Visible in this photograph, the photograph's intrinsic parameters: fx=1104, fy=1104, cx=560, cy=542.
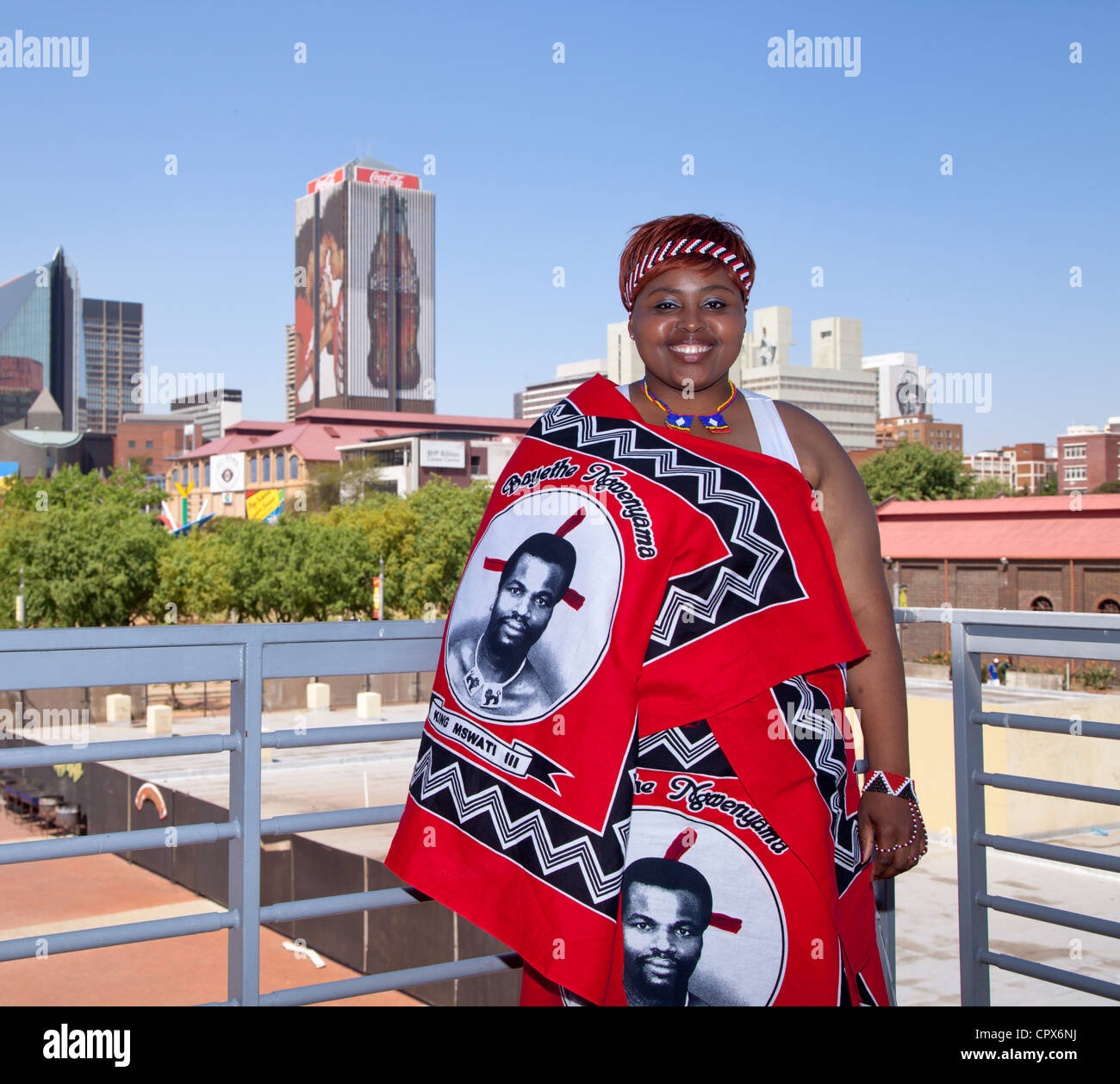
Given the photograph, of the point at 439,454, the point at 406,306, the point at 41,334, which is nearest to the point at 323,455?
the point at 439,454

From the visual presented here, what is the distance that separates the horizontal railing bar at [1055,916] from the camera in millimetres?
2312

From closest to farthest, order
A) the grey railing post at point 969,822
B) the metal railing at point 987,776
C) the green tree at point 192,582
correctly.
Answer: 1. the metal railing at point 987,776
2. the grey railing post at point 969,822
3. the green tree at point 192,582

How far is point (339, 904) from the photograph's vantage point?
222 centimetres

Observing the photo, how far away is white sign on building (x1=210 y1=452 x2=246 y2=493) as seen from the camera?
82.5 metres

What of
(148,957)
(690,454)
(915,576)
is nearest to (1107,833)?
(148,957)

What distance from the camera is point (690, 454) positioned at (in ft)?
5.95

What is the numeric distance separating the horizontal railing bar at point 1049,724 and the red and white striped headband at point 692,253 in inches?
44.6

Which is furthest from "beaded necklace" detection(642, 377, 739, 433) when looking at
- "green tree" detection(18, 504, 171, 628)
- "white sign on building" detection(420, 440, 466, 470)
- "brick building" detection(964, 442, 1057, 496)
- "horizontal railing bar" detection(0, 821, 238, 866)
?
"brick building" detection(964, 442, 1057, 496)

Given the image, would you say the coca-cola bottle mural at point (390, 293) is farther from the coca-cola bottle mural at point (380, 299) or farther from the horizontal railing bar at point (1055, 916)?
the horizontal railing bar at point (1055, 916)

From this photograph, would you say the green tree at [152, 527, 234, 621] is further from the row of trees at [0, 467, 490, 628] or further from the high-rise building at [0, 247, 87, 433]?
the high-rise building at [0, 247, 87, 433]

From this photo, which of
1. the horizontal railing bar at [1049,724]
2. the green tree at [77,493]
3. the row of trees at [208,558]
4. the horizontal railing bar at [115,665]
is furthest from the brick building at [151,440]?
the horizontal railing bar at [1049,724]

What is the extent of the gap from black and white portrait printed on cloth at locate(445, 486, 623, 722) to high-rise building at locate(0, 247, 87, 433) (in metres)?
191
